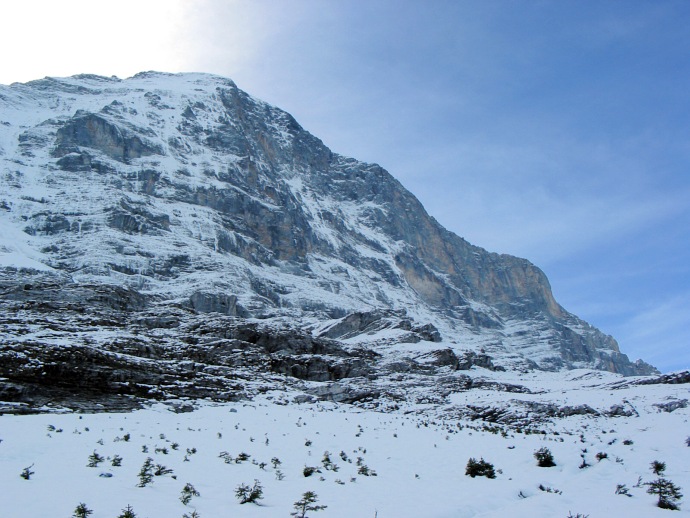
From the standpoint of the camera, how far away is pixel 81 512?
841cm

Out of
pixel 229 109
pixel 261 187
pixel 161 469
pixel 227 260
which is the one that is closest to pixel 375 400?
pixel 161 469

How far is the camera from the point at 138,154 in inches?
4946

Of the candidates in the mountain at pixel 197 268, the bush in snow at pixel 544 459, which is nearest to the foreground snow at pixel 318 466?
the bush in snow at pixel 544 459

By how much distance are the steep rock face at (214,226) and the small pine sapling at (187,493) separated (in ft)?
121

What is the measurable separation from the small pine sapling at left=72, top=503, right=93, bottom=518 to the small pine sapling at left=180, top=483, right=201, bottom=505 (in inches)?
64.8

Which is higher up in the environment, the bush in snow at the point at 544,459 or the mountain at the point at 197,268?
the mountain at the point at 197,268

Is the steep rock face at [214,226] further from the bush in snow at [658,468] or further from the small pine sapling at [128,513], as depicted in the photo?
the small pine sapling at [128,513]

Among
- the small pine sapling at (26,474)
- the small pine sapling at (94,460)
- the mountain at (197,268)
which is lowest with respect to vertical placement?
the small pine sapling at (26,474)

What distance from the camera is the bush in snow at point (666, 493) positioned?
33.0 feet

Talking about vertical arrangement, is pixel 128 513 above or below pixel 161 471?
below

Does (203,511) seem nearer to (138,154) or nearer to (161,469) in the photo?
(161,469)

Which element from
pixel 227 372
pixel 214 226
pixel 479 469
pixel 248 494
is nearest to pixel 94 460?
pixel 248 494

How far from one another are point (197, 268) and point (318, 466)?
84.0 metres

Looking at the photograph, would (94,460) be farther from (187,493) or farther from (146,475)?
(187,493)
